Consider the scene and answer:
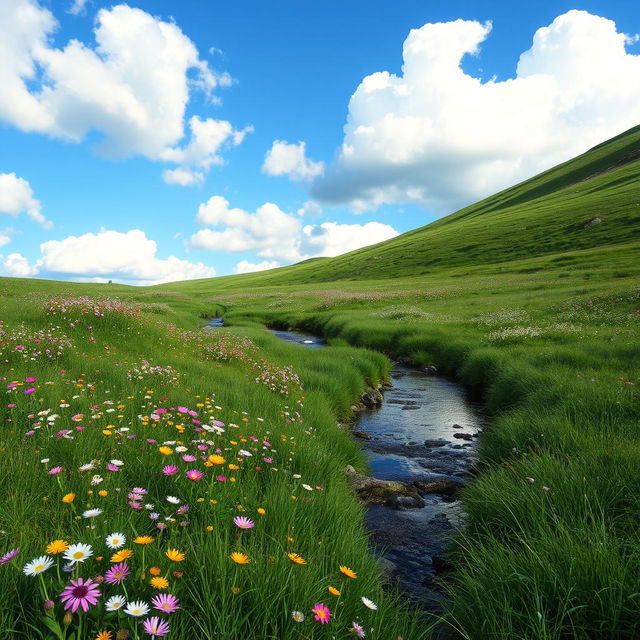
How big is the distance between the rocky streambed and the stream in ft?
0.04

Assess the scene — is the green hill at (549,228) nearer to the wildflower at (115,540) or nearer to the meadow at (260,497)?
the meadow at (260,497)

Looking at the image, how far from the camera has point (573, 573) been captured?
9.96ft

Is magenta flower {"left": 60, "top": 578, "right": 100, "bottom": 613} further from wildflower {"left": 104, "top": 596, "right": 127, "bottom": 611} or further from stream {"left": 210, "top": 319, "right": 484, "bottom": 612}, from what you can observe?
stream {"left": 210, "top": 319, "right": 484, "bottom": 612}

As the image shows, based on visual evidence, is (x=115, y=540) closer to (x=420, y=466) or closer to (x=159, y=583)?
(x=159, y=583)

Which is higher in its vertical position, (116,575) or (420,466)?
(116,575)

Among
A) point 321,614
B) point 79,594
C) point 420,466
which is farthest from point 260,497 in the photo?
point 420,466

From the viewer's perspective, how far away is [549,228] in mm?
93250

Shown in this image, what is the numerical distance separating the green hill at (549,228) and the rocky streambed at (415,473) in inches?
3047

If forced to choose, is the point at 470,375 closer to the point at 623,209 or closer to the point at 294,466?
the point at 294,466

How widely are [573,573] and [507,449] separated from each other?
422 cm

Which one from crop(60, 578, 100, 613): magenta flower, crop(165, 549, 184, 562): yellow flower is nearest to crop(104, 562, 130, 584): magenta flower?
crop(60, 578, 100, 613): magenta flower

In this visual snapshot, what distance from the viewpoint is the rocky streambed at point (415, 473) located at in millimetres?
5559

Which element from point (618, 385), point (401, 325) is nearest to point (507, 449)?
point (618, 385)

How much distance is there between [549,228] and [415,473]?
10291 centimetres
